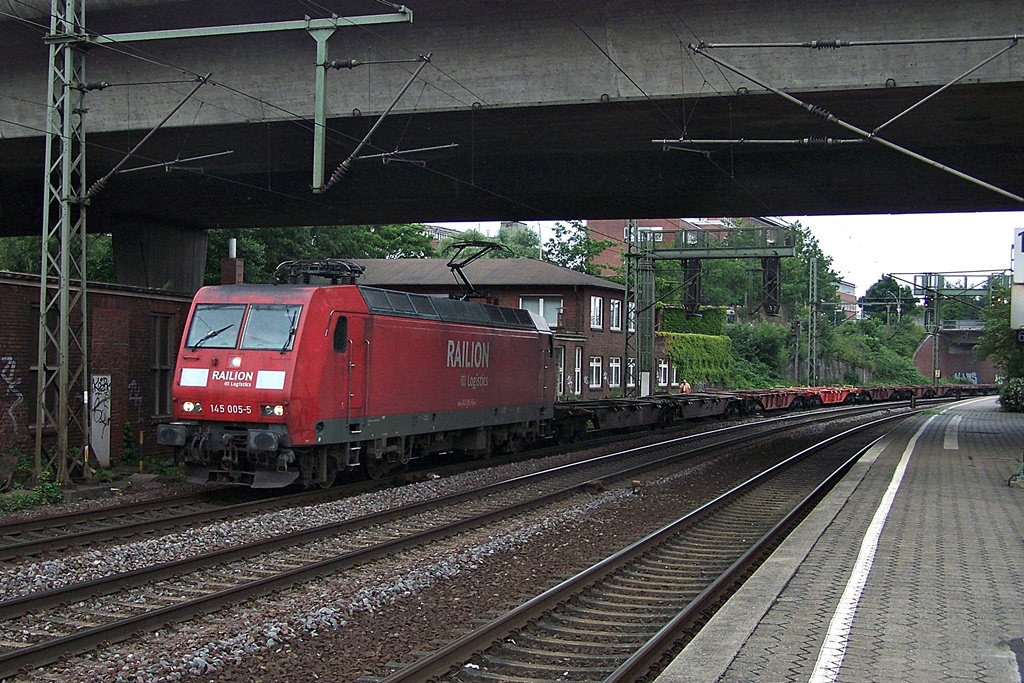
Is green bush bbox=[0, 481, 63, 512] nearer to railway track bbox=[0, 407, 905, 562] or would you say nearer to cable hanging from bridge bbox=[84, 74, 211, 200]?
railway track bbox=[0, 407, 905, 562]

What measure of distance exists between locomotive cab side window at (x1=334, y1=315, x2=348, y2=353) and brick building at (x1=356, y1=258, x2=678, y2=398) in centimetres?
2859

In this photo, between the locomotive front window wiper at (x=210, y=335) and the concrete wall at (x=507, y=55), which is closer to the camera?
the locomotive front window wiper at (x=210, y=335)

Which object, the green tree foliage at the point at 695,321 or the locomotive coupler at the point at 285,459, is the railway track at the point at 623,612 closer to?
the locomotive coupler at the point at 285,459

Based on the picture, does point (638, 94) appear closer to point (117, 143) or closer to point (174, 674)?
point (117, 143)

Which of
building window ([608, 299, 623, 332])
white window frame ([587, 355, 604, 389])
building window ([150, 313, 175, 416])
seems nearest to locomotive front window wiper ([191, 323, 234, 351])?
building window ([150, 313, 175, 416])

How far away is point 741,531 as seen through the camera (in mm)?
13047

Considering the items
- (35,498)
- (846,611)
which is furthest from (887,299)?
(846,611)

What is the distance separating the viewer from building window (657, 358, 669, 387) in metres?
55.0

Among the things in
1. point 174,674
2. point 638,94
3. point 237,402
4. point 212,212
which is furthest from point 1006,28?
point 212,212

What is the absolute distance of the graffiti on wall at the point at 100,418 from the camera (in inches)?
691

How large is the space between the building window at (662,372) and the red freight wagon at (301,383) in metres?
38.4

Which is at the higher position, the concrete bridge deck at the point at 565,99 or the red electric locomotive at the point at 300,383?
the concrete bridge deck at the point at 565,99

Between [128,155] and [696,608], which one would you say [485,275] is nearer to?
[128,155]

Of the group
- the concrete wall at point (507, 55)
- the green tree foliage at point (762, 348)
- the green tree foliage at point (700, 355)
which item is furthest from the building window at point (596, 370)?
the concrete wall at point (507, 55)
